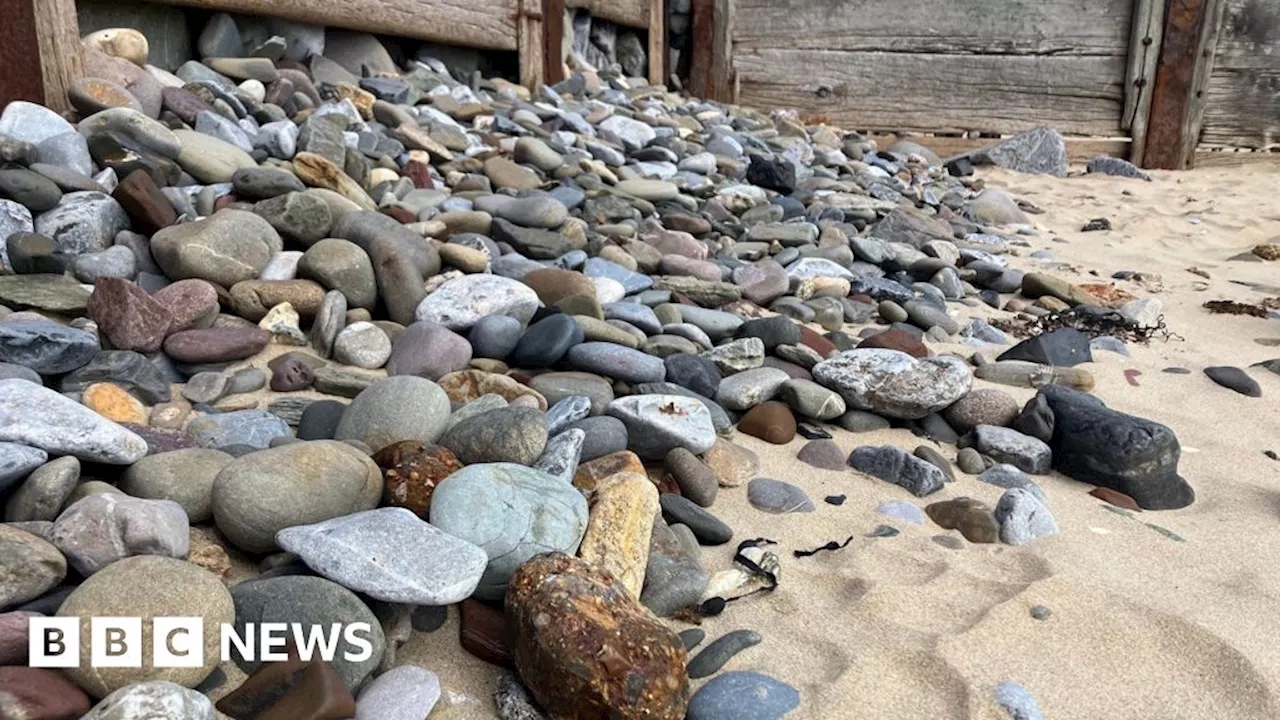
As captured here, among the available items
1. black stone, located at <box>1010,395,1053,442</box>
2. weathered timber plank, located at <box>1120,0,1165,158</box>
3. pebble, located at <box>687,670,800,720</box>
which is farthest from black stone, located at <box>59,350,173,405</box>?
weathered timber plank, located at <box>1120,0,1165,158</box>

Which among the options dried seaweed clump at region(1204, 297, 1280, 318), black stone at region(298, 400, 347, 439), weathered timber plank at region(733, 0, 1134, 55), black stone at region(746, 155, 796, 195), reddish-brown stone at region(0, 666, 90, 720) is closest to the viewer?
reddish-brown stone at region(0, 666, 90, 720)

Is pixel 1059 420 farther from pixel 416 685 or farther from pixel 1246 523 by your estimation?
pixel 416 685

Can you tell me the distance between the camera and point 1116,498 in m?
2.39

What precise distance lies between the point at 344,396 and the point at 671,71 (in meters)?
5.82

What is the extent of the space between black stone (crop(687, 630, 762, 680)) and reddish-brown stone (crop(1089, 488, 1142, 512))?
3.66 feet

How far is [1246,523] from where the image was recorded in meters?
2.27

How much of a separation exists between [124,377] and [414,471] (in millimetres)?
910

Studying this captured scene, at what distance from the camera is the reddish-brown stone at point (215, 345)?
2508 mm

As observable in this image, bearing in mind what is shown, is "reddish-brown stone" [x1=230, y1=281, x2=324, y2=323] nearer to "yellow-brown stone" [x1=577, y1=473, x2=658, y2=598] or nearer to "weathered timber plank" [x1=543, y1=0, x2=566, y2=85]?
"yellow-brown stone" [x1=577, y1=473, x2=658, y2=598]

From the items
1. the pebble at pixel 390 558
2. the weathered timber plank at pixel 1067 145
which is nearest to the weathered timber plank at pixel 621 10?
the weathered timber plank at pixel 1067 145

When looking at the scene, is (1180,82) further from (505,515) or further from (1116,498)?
(505,515)

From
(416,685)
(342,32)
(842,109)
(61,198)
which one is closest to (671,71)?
(842,109)

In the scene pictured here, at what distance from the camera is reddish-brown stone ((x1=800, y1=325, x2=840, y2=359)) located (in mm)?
3111

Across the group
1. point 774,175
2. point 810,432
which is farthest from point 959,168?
point 810,432
